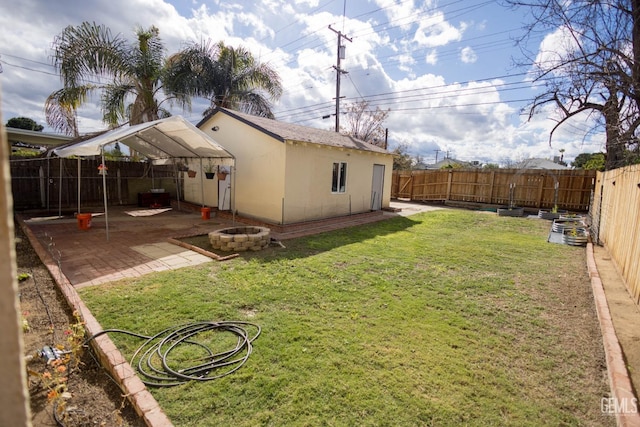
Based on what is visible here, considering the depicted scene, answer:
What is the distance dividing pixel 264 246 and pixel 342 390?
15.9 ft

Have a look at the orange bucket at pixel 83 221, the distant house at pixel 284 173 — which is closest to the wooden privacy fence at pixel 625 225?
the distant house at pixel 284 173

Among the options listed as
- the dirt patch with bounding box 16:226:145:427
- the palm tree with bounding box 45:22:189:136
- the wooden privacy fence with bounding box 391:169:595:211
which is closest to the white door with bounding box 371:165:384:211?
the wooden privacy fence with bounding box 391:169:595:211

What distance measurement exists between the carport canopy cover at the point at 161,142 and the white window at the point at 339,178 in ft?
12.3

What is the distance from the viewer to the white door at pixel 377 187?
13.5 m

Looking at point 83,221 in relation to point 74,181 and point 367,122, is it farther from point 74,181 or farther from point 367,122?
point 367,122

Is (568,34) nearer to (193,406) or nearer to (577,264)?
(577,264)

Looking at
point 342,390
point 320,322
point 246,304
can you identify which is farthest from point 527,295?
point 246,304

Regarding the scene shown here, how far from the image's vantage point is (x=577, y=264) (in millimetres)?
6641

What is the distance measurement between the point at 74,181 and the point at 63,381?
12.1m

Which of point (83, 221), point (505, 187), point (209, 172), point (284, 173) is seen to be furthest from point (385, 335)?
point (505, 187)

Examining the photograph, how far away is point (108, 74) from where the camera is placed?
12250 millimetres

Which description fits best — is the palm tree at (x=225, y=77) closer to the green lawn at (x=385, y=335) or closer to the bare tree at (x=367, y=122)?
the green lawn at (x=385, y=335)

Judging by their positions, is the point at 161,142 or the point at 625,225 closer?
the point at 625,225

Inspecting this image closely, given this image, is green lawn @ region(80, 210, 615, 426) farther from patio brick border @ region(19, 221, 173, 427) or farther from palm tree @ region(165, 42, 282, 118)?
palm tree @ region(165, 42, 282, 118)
